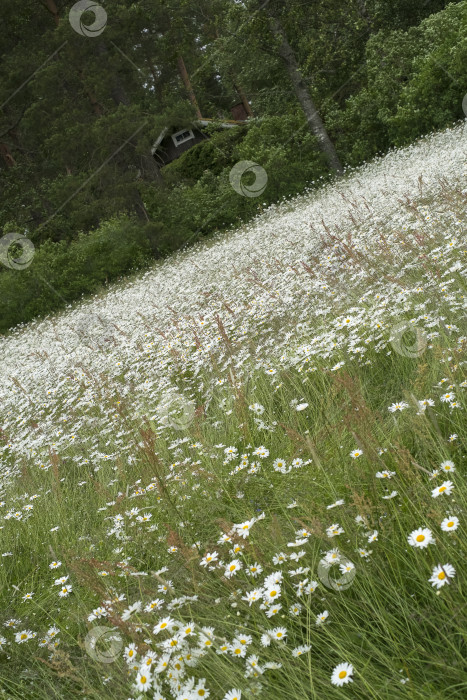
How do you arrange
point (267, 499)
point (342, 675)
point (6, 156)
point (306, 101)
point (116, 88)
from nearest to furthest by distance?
1. point (342, 675)
2. point (267, 499)
3. point (116, 88)
4. point (306, 101)
5. point (6, 156)

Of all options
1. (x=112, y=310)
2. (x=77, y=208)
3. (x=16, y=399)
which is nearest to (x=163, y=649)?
(x=16, y=399)

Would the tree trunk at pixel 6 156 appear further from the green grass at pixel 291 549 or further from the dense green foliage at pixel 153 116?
the green grass at pixel 291 549

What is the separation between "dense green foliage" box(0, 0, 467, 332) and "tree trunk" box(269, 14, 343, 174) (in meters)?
0.34

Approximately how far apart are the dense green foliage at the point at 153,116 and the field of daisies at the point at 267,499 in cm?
1111

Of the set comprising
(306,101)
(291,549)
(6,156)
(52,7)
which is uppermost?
(52,7)

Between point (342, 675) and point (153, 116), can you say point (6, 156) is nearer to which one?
point (153, 116)

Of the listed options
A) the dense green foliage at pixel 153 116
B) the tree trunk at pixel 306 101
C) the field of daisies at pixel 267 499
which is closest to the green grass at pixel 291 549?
the field of daisies at pixel 267 499

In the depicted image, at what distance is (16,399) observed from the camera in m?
7.81

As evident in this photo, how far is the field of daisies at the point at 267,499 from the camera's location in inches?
73.6

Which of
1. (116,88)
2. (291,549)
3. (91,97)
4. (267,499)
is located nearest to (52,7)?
(91,97)

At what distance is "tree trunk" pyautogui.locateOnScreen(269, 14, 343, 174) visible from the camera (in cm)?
1998

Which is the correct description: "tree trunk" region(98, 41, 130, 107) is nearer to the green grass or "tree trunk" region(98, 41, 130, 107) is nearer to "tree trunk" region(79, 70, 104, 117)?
"tree trunk" region(79, 70, 104, 117)

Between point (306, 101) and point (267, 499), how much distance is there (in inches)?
788

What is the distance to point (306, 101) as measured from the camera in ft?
67.3
